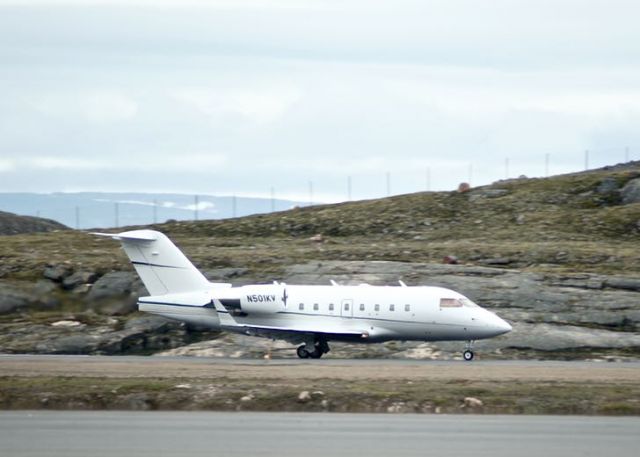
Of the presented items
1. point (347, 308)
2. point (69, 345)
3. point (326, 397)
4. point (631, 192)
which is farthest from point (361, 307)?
point (631, 192)

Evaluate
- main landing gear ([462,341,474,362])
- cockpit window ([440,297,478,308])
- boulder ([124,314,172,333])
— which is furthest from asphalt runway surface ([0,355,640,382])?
boulder ([124,314,172,333])

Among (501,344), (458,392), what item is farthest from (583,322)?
(458,392)

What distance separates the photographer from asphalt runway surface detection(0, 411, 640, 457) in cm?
2048

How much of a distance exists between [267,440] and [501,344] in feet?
75.5

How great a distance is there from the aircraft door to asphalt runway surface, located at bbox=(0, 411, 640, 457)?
16.3 m

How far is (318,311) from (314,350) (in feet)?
4.26

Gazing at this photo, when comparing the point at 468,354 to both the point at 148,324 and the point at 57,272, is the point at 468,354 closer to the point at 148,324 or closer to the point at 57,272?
the point at 148,324

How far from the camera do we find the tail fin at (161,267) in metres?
44.1

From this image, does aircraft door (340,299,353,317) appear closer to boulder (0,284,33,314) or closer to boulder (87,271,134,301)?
boulder (87,271,134,301)

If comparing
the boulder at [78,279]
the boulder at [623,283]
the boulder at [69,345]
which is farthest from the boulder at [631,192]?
the boulder at [69,345]

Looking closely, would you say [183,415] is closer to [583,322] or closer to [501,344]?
[501,344]

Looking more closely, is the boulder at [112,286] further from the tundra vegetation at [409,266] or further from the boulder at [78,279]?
the boulder at [78,279]

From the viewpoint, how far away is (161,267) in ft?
145

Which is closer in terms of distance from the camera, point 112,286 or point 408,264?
point 112,286
